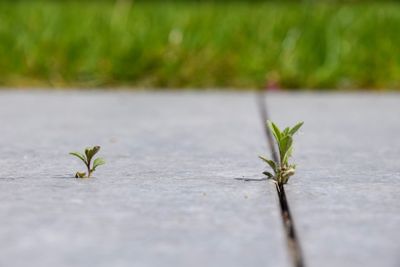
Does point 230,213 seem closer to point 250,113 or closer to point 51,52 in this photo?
point 250,113

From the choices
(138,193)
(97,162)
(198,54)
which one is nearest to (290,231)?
(138,193)

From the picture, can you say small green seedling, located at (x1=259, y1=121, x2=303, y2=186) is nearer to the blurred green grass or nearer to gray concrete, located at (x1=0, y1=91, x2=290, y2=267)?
gray concrete, located at (x1=0, y1=91, x2=290, y2=267)

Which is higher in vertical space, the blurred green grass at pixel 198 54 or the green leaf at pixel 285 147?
the blurred green grass at pixel 198 54

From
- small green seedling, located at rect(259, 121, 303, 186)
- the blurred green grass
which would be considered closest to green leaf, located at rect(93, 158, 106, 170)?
small green seedling, located at rect(259, 121, 303, 186)

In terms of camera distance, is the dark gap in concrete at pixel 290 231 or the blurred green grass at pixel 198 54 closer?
the dark gap in concrete at pixel 290 231

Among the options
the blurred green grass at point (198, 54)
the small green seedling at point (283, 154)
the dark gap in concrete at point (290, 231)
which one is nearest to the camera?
the dark gap in concrete at point (290, 231)

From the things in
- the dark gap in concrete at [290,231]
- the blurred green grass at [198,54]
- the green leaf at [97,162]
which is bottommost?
the dark gap in concrete at [290,231]

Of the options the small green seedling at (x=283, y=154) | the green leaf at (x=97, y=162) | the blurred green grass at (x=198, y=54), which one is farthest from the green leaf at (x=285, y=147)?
the blurred green grass at (x=198, y=54)

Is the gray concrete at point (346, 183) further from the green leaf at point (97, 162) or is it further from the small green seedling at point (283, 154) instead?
the green leaf at point (97, 162)
